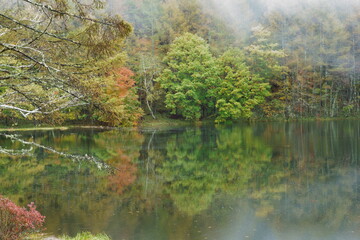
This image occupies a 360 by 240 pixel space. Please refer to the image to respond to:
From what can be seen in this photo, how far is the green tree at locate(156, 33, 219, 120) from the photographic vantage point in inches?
1131

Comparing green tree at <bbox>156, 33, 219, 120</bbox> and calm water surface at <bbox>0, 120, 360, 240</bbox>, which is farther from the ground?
green tree at <bbox>156, 33, 219, 120</bbox>

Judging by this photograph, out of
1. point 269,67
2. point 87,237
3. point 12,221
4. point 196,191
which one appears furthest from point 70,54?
point 269,67

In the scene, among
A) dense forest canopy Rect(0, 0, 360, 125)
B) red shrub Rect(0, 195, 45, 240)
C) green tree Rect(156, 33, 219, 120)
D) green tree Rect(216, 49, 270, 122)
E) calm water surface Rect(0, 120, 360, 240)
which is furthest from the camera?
dense forest canopy Rect(0, 0, 360, 125)

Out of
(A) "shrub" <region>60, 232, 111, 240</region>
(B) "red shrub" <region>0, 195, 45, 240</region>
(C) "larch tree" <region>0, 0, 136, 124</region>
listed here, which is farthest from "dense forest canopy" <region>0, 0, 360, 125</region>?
(C) "larch tree" <region>0, 0, 136, 124</region>

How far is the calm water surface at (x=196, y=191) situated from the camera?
5805 millimetres

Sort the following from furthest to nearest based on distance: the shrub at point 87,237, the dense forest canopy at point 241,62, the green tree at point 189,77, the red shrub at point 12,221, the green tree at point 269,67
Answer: the green tree at point 269,67, the dense forest canopy at point 241,62, the green tree at point 189,77, the shrub at point 87,237, the red shrub at point 12,221

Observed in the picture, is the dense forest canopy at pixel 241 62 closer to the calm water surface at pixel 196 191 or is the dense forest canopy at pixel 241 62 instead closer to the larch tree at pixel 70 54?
the calm water surface at pixel 196 191

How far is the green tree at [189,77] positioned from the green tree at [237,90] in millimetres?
957

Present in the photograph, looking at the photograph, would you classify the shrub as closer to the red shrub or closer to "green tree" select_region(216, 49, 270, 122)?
the red shrub

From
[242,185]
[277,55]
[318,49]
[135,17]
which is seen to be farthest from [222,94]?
[242,185]

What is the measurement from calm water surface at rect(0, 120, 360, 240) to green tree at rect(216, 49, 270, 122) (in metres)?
14.2

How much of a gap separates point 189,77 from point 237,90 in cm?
419

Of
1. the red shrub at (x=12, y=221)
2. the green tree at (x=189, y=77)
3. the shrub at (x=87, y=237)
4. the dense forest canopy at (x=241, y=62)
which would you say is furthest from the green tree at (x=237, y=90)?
the red shrub at (x=12, y=221)

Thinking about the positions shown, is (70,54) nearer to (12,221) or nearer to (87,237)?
(12,221)
